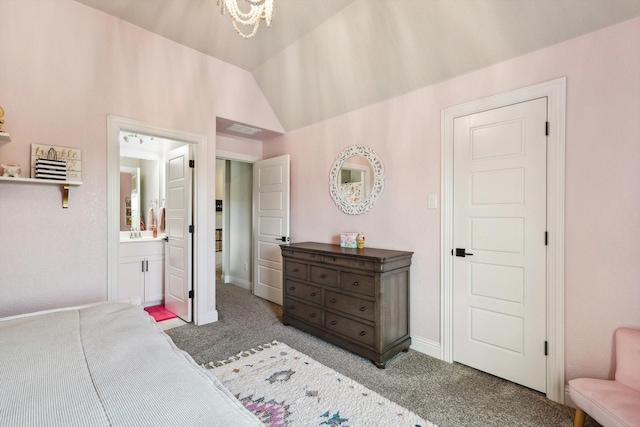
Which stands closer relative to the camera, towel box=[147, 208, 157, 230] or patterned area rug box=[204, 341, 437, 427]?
patterned area rug box=[204, 341, 437, 427]

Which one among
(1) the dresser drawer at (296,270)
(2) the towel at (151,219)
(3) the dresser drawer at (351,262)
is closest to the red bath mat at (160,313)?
(2) the towel at (151,219)

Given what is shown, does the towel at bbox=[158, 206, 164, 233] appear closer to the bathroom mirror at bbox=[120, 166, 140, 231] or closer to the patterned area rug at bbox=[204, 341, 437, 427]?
the bathroom mirror at bbox=[120, 166, 140, 231]

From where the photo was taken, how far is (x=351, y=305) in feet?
8.80

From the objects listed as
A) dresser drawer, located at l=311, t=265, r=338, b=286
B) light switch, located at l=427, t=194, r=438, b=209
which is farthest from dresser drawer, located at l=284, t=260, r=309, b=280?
light switch, located at l=427, t=194, r=438, b=209

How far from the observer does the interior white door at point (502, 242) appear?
2.14 m

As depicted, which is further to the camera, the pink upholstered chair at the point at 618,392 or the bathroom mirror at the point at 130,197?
the bathroom mirror at the point at 130,197

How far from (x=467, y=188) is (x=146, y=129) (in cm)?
305

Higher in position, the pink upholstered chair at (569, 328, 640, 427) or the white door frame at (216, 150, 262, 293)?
the white door frame at (216, 150, 262, 293)

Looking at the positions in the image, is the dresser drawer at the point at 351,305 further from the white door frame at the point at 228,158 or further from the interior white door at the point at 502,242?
the white door frame at the point at 228,158

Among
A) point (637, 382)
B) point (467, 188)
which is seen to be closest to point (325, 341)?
point (467, 188)

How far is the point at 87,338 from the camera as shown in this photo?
4.28 ft

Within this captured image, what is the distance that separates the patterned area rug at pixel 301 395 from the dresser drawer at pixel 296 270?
80cm

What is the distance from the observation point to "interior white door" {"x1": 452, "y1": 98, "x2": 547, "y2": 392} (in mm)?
2139

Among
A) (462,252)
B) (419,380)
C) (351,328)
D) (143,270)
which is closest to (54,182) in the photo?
(143,270)
